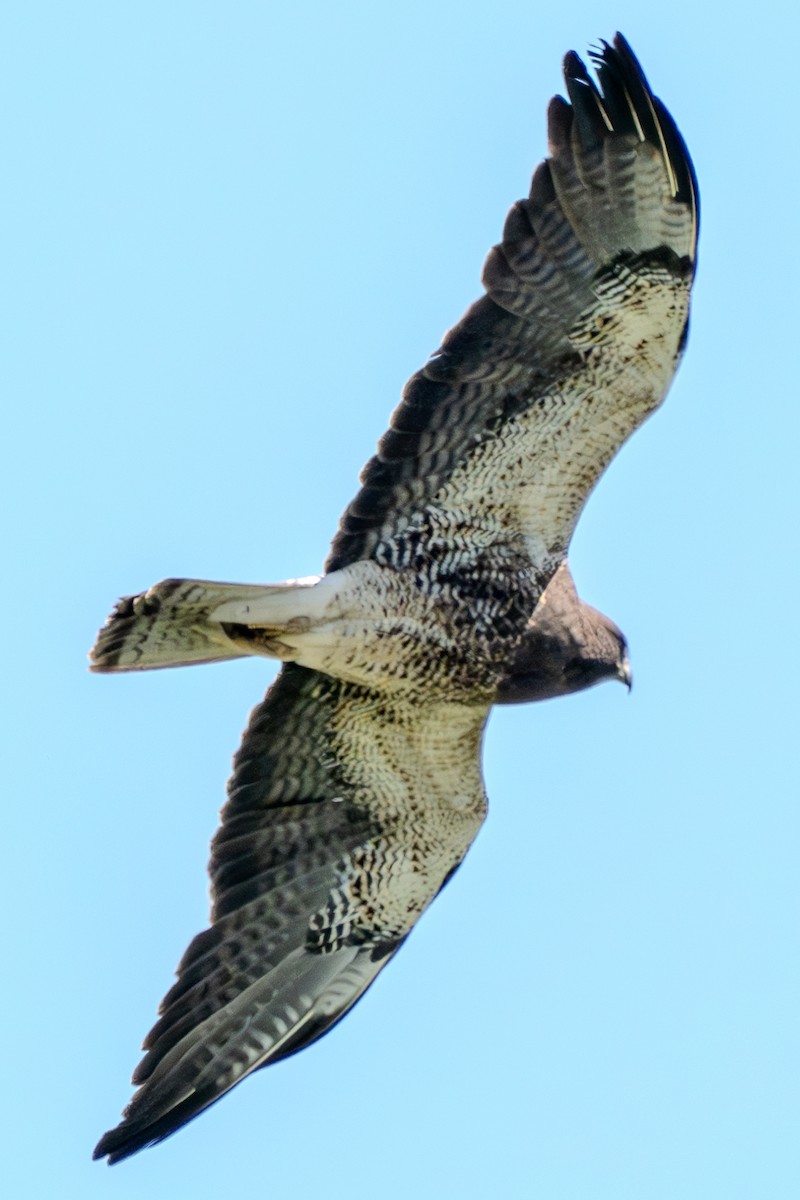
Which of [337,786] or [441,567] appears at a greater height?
[441,567]

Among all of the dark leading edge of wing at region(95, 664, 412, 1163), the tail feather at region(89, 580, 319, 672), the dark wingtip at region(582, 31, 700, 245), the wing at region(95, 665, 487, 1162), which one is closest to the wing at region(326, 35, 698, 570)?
the dark wingtip at region(582, 31, 700, 245)

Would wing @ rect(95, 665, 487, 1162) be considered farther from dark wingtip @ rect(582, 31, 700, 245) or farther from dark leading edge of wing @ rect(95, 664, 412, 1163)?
dark wingtip @ rect(582, 31, 700, 245)

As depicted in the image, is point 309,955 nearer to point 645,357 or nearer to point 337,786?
point 337,786

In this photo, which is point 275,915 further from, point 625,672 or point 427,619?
point 625,672

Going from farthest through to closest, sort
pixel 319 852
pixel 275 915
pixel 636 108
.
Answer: pixel 319 852 → pixel 275 915 → pixel 636 108

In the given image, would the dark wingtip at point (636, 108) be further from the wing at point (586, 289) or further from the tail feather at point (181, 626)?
the tail feather at point (181, 626)

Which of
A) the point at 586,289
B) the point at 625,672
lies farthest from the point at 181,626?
the point at 586,289

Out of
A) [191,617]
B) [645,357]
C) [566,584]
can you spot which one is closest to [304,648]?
[191,617]
